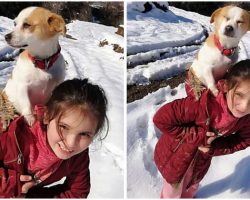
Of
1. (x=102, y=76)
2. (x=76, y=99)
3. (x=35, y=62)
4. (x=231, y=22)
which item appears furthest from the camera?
(x=102, y=76)

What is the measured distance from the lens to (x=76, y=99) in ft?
3.22

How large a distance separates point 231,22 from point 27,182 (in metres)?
0.81

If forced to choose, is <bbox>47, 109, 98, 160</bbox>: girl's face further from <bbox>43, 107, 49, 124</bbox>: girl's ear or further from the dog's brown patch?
the dog's brown patch

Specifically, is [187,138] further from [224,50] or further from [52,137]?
[52,137]

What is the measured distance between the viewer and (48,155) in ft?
3.40

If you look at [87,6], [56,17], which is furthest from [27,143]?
[87,6]

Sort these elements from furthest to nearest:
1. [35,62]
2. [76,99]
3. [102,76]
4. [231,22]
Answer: [102,76] < [231,22] < [35,62] < [76,99]

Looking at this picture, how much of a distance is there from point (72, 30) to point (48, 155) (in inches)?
34.3

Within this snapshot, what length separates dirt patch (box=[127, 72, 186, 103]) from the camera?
63.0 inches

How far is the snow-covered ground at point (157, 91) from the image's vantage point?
1.45m

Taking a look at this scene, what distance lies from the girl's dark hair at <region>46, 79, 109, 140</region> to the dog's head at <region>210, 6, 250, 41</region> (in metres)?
0.46

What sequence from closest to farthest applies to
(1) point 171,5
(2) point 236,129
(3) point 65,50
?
(2) point 236,129
(1) point 171,5
(3) point 65,50

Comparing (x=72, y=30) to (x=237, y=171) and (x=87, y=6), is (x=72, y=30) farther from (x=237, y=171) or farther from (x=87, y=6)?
(x=237, y=171)

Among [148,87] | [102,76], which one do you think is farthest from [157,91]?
[102,76]
